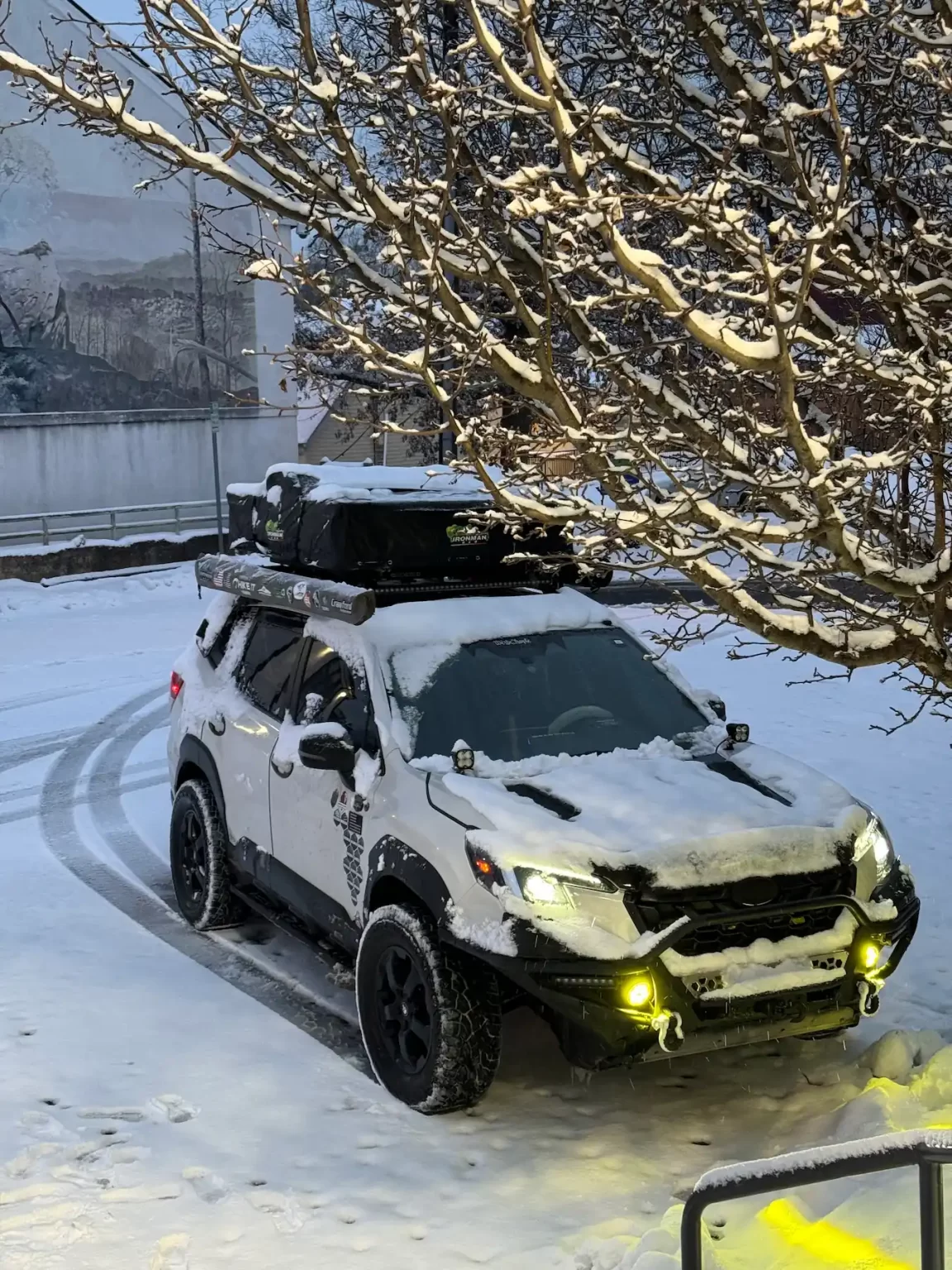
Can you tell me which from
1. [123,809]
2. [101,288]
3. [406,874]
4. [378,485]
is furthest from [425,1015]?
[101,288]

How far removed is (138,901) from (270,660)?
1.81m

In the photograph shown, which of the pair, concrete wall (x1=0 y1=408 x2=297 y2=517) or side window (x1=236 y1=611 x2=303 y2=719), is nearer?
side window (x1=236 y1=611 x2=303 y2=719)

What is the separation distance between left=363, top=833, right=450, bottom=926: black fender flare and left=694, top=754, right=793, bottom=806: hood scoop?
1.28 meters

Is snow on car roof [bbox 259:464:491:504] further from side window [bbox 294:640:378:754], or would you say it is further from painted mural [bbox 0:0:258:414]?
painted mural [bbox 0:0:258:414]

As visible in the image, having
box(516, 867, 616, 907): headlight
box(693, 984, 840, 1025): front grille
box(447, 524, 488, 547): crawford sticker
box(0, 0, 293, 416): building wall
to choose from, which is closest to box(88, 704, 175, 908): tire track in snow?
box(447, 524, 488, 547): crawford sticker

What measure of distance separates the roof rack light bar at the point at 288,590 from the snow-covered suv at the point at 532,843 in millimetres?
20

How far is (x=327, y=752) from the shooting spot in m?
5.66

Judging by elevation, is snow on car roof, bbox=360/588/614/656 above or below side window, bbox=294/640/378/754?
above

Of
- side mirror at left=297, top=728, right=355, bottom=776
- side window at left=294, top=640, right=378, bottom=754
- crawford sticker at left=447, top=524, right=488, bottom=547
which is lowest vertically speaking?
side mirror at left=297, top=728, right=355, bottom=776

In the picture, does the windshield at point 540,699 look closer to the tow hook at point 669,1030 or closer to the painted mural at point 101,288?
the tow hook at point 669,1030

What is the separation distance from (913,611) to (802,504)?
0.63 metres

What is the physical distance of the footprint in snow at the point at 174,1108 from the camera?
5160 millimetres

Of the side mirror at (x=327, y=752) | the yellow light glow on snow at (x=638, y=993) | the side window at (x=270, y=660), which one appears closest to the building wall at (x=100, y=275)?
the side window at (x=270, y=660)

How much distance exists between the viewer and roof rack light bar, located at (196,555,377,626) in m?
5.89
